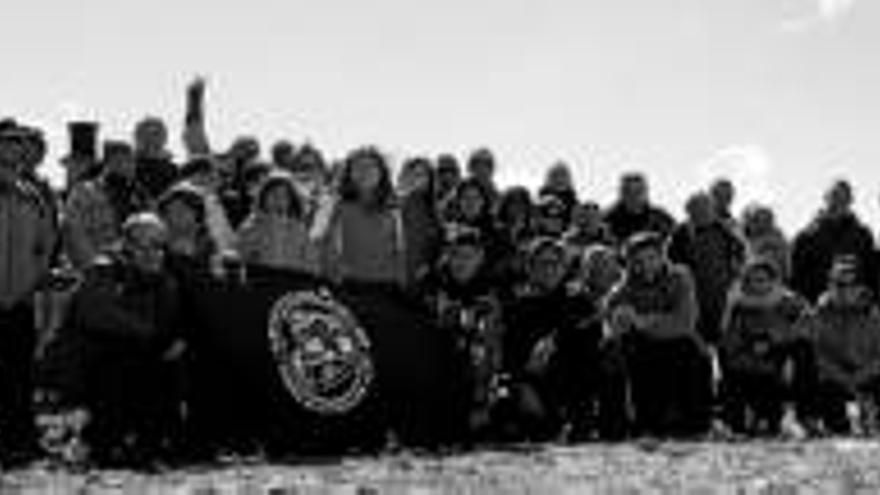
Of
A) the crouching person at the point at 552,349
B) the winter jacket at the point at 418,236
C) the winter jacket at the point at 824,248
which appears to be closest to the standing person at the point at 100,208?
the winter jacket at the point at 418,236

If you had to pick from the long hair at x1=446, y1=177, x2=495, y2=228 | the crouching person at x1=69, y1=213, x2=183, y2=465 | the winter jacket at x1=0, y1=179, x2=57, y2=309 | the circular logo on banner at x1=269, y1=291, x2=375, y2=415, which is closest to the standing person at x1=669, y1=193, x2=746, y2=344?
the long hair at x1=446, y1=177, x2=495, y2=228

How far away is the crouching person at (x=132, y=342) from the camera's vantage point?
12.9 m

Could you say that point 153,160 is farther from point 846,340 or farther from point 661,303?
point 846,340

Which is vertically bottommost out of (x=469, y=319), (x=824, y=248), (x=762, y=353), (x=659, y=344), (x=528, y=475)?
(x=528, y=475)

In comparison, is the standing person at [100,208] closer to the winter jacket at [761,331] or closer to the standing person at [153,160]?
the standing person at [153,160]

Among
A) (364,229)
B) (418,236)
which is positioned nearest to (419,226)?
(418,236)

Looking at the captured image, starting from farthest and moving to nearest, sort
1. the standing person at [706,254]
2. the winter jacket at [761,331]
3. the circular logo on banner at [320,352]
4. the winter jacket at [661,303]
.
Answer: the standing person at [706,254]
the winter jacket at [761,331]
the winter jacket at [661,303]
the circular logo on banner at [320,352]

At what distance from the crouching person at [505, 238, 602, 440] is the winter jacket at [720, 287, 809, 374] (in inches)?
50.7

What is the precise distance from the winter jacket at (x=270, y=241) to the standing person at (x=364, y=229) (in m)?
0.53

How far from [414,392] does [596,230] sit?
3.32 meters

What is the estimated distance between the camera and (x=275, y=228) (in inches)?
573

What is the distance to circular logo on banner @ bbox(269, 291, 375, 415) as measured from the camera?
1346cm

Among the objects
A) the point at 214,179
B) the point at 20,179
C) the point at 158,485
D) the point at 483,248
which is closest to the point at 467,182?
the point at 483,248

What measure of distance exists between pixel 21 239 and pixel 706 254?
6.50 meters
